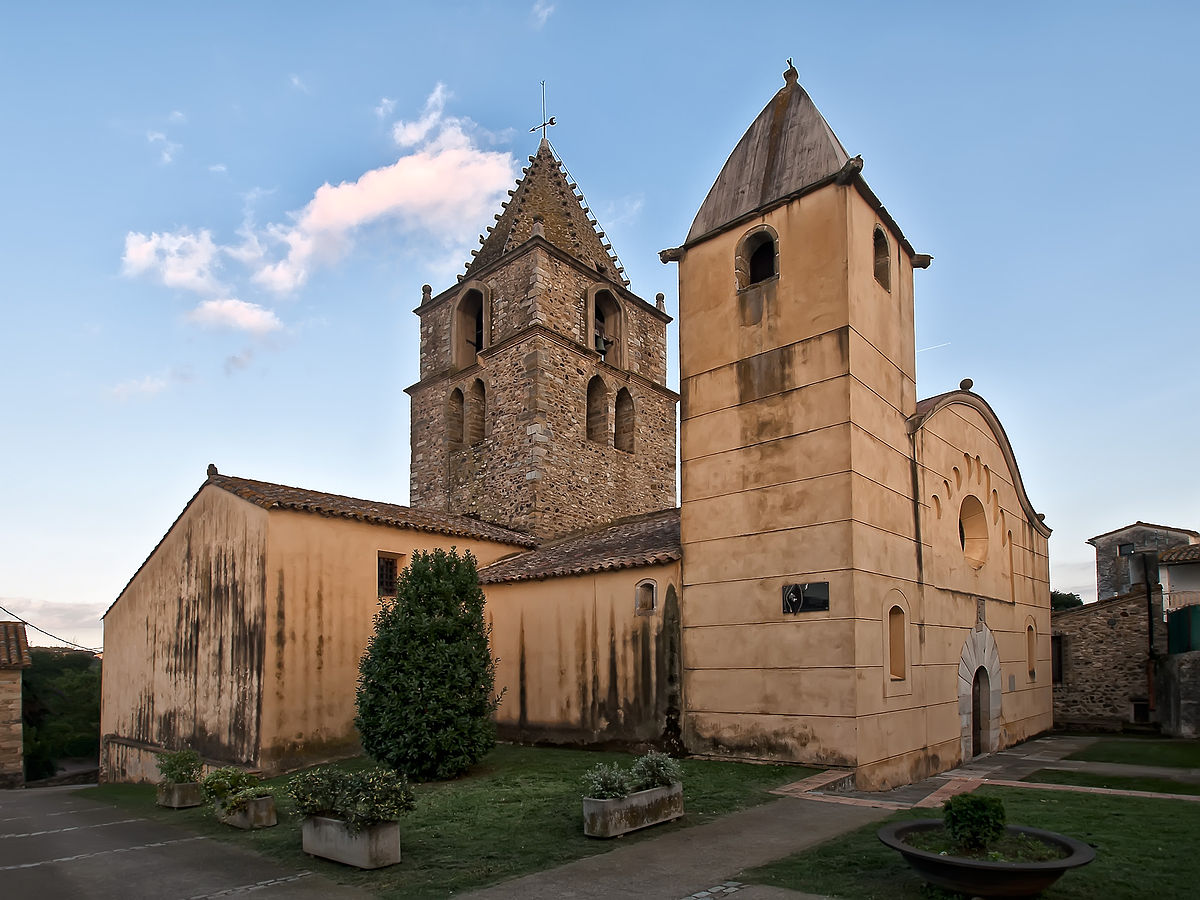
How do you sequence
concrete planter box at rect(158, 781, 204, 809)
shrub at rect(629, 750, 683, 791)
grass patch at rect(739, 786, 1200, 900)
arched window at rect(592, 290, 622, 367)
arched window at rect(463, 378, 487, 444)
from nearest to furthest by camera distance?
grass patch at rect(739, 786, 1200, 900), shrub at rect(629, 750, 683, 791), concrete planter box at rect(158, 781, 204, 809), arched window at rect(463, 378, 487, 444), arched window at rect(592, 290, 622, 367)

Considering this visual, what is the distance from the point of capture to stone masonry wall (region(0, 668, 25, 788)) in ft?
75.7

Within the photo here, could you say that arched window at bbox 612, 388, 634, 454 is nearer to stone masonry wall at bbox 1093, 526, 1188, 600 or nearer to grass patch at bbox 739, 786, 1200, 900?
grass patch at bbox 739, 786, 1200, 900

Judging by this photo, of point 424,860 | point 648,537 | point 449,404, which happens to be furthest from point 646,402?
point 424,860

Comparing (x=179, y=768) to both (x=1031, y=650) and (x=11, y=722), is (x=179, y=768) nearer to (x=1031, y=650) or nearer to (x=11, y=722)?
(x=11, y=722)

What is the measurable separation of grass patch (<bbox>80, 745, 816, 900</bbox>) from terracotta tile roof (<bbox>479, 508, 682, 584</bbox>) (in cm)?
344

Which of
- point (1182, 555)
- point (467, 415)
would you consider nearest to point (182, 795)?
point (467, 415)

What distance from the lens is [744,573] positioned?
13258mm

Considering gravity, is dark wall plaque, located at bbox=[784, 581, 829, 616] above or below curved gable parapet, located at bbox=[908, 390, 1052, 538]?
below

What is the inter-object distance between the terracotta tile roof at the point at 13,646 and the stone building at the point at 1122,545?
44.9 meters

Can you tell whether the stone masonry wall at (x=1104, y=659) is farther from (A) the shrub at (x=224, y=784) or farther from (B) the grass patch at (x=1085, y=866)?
(A) the shrub at (x=224, y=784)

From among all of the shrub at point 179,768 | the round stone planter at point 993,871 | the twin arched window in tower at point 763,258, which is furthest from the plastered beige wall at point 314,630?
the round stone planter at point 993,871

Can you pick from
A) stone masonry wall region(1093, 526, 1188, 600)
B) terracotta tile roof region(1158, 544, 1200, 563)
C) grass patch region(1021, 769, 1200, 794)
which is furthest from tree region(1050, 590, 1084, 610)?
grass patch region(1021, 769, 1200, 794)

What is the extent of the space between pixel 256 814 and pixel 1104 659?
23.0 m

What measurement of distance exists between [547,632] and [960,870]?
36.3 feet
